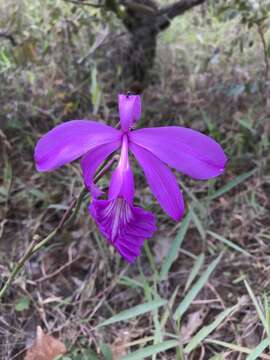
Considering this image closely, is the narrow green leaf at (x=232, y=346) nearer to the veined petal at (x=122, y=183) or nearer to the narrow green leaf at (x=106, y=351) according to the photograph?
the narrow green leaf at (x=106, y=351)

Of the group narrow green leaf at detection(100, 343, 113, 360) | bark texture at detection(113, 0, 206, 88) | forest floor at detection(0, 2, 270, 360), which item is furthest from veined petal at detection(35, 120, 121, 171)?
bark texture at detection(113, 0, 206, 88)

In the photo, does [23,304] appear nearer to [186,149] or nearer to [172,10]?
[186,149]

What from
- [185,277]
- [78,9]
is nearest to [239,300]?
[185,277]

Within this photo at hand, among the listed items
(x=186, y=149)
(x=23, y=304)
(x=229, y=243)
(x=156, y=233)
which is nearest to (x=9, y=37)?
(x=156, y=233)

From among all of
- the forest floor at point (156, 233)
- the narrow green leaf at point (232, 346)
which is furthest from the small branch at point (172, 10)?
the narrow green leaf at point (232, 346)

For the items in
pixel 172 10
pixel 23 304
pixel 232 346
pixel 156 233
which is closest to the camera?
pixel 232 346

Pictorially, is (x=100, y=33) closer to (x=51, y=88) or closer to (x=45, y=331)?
(x=51, y=88)

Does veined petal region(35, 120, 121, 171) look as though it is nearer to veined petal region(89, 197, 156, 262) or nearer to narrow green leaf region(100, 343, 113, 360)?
veined petal region(89, 197, 156, 262)
